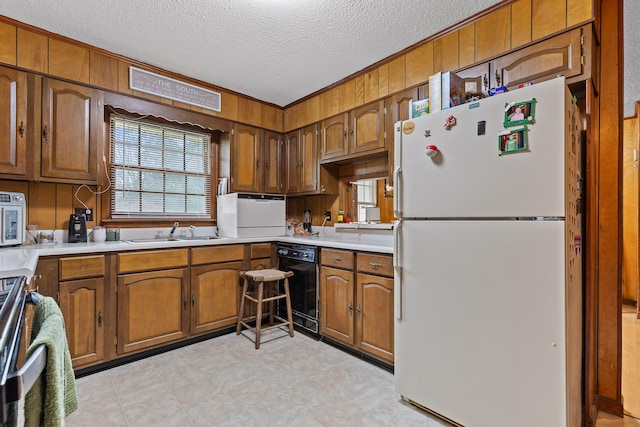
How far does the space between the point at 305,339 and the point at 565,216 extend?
2166mm

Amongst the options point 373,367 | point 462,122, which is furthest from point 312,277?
point 462,122

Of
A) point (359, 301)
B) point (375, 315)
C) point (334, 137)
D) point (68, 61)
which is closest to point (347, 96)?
point (334, 137)

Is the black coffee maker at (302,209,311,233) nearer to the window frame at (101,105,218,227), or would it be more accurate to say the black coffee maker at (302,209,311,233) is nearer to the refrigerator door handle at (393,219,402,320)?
the window frame at (101,105,218,227)

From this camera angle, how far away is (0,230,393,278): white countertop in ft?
4.73

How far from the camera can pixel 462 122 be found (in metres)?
1.64

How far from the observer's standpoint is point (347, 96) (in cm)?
310

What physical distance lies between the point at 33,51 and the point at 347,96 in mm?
2402

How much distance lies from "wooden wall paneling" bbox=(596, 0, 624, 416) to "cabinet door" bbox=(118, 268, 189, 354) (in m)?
2.81

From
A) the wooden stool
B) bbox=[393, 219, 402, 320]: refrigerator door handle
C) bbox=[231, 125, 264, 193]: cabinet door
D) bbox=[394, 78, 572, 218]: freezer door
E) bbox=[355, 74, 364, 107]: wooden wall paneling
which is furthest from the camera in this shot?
bbox=[231, 125, 264, 193]: cabinet door

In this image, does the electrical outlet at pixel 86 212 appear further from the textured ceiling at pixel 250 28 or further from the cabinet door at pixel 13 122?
the textured ceiling at pixel 250 28

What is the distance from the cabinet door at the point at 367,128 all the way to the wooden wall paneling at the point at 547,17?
1138 millimetres

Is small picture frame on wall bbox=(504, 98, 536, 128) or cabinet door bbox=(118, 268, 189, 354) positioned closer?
small picture frame on wall bbox=(504, 98, 536, 128)

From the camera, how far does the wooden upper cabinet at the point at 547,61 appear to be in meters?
1.76

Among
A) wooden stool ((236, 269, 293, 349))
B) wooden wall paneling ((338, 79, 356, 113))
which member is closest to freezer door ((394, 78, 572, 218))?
wooden wall paneling ((338, 79, 356, 113))
